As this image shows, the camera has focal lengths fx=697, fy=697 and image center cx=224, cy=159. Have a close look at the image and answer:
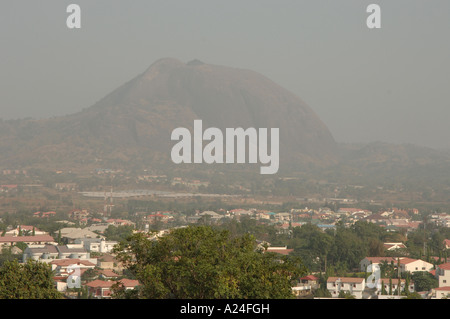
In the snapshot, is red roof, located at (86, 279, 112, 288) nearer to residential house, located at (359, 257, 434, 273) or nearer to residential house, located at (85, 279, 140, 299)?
residential house, located at (85, 279, 140, 299)

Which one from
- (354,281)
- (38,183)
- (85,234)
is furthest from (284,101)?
(354,281)

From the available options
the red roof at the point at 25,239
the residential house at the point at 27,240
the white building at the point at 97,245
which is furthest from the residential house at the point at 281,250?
the red roof at the point at 25,239

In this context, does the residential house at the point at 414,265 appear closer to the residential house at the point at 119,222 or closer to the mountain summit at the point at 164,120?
the residential house at the point at 119,222

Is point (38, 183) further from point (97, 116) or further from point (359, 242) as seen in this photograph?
point (359, 242)

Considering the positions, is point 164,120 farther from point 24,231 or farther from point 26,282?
point 26,282

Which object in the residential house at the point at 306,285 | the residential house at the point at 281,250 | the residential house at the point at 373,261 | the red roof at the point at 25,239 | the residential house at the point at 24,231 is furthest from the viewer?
the residential house at the point at 24,231

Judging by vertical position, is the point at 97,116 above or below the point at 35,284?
above
